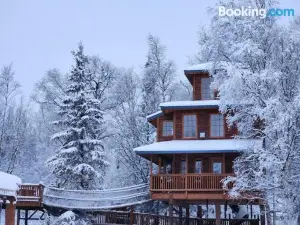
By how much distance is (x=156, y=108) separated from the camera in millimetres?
42156

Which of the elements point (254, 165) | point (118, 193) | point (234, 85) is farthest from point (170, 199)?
point (234, 85)

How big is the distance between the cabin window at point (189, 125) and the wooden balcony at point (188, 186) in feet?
11.0

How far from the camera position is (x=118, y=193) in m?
31.4

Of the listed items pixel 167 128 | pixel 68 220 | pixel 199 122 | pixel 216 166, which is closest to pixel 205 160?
pixel 216 166

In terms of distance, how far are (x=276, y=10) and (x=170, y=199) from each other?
1152 centimetres

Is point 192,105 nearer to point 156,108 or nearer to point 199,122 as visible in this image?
point 199,122

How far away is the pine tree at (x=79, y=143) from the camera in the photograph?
106ft

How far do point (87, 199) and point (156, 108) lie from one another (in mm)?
13674

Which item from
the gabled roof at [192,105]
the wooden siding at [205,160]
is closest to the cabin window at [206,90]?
the gabled roof at [192,105]

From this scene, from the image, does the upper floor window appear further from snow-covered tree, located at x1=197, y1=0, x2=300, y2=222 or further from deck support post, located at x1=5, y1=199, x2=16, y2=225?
deck support post, located at x1=5, y1=199, x2=16, y2=225

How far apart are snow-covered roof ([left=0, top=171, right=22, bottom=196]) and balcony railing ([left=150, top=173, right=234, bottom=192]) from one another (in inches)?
630

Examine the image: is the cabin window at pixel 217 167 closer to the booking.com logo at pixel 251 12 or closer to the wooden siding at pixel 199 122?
the wooden siding at pixel 199 122

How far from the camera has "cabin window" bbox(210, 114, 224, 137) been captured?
3047 centimetres

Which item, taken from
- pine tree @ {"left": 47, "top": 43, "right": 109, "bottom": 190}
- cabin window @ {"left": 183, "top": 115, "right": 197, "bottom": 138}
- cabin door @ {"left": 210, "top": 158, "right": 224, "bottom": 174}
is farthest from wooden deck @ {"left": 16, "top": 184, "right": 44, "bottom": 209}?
cabin door @ {"left": 210, "top": 158, "right": 224, "bottom": 174}
